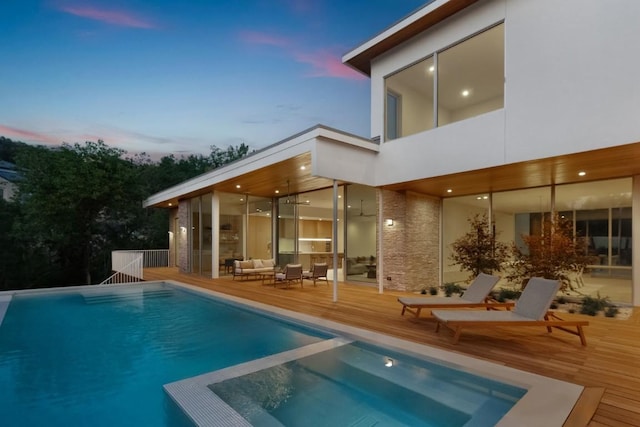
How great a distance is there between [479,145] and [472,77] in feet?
6.66

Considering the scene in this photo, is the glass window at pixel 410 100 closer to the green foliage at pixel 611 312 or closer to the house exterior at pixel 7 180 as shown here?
the green foliage at pixel 611 312

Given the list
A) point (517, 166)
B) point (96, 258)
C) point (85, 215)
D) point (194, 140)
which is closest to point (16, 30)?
point (85, 215)

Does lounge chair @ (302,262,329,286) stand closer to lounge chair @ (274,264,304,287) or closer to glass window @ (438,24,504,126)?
lounge chair @ (274,264,304,287)

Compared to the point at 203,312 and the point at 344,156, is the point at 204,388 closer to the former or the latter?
the point at 203,312

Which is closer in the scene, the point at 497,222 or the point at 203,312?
the point at 203,312

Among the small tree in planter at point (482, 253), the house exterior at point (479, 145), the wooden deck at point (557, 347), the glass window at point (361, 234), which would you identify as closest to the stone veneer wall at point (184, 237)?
the house exterior at point (479, 145)

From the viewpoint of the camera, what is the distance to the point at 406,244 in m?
9.98

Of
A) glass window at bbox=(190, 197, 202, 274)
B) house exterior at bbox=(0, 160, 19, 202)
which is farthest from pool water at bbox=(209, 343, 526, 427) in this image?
house exterior at bbox=(0, 160, 19, 202)

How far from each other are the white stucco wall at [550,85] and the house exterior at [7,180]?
1078 inches

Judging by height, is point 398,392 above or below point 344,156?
below

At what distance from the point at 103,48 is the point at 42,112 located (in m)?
9.41

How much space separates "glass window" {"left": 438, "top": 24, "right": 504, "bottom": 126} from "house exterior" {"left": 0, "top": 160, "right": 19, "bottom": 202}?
27.0m

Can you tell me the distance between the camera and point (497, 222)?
33.6ft

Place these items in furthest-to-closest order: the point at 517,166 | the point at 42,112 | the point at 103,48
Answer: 1. the point at 42,112
2. the point at 103,48
3. the point at 517,166
